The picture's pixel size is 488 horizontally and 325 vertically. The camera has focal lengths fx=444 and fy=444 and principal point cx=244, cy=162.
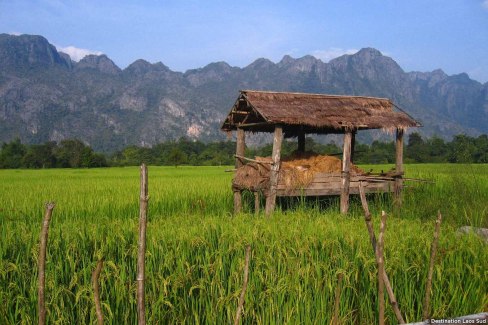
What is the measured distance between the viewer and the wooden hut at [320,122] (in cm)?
855

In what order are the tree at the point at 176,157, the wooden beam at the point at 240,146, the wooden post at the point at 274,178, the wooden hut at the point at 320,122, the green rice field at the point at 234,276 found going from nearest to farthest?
the green rice field at the point at 234,276, the wooden post at the point at 274,178, the wooden hut at the point at 320,122, the wooden beam at the point at 240,146, the tree at the point at 176,157

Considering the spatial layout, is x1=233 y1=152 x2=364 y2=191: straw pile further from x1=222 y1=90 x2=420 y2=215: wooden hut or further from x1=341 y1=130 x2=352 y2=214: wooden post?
x1=341 y1=130 x2=352 y2=214: wooden post

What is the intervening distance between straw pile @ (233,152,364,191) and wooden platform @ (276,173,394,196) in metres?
0.10

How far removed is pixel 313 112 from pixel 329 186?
1554 millimetres

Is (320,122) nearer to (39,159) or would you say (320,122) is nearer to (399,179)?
(399,179)

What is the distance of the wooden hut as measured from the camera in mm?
8547

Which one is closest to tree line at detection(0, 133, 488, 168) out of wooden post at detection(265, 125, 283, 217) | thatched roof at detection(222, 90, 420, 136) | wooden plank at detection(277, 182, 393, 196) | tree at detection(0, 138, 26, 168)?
tree at detection(0, 138, 26, 168)

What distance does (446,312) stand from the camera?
400 cm

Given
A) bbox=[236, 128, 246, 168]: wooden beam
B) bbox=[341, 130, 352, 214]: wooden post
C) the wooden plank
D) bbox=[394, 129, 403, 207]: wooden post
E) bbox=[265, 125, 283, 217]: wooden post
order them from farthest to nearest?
1. bbox=[236, 128, 246, 168]: wooden beam
2. bbox=[394, 129, 403, 207]: wooden post
3. bbox=[341, 130, 352, 214]: wooden post
4. the wooden plank
5. bbox=[265, 125, 283, 217]: wooden post

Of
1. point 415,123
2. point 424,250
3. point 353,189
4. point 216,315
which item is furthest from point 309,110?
point 216,315

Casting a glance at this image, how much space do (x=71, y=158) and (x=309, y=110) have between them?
5107cm

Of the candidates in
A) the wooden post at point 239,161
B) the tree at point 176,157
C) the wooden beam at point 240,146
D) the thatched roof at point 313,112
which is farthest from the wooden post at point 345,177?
the tree at point 176,157

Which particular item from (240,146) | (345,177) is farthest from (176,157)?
(345,177)

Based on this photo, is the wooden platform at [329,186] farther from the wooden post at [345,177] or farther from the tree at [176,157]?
the tree at [176,157]
